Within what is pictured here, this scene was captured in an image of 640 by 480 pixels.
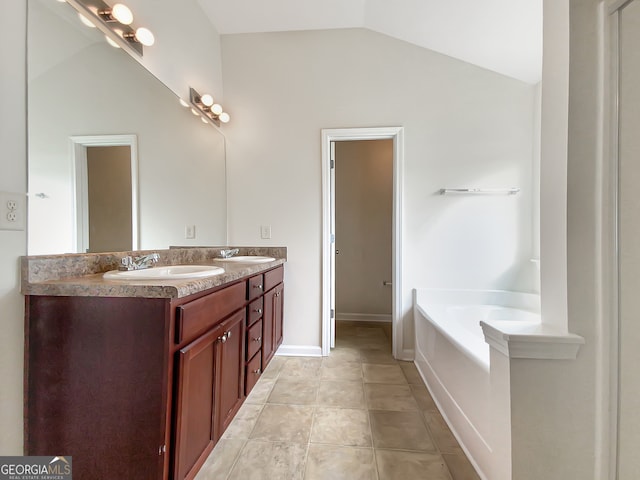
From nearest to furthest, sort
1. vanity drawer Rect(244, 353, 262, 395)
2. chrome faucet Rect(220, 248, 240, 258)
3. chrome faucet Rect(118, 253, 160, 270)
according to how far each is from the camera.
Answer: chrome faucet Rect(118, 253, 160, 270)
vanity drawer Rect(244, 353, 262, 395)
chrome faucet Rect(220, 248, 240, 258)

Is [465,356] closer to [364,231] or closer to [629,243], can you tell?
[629,243]

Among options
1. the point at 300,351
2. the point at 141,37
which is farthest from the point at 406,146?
the point at 300,351

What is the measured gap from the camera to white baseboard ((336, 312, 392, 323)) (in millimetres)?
3094

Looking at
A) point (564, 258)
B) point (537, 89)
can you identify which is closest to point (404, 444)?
point (564, 258)

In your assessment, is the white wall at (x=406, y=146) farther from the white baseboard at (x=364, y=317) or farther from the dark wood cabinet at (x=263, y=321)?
the white baseboard at (x=364, y=317)

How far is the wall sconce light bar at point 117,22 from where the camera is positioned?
1063 mm

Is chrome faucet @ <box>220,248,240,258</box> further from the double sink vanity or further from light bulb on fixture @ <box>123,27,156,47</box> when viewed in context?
light bulb on fixture @ <box>123,27,156,47</box>

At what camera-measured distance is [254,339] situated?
58.9 inches

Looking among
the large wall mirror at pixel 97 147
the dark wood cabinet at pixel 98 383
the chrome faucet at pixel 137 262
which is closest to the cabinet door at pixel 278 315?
the large wall mirror at pixel 97 147

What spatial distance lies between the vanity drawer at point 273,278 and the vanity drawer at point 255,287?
2.7 inches

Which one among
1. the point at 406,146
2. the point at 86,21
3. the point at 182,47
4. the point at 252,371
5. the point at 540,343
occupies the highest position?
the point at 182,47

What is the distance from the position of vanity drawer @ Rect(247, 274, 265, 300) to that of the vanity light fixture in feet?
4.50

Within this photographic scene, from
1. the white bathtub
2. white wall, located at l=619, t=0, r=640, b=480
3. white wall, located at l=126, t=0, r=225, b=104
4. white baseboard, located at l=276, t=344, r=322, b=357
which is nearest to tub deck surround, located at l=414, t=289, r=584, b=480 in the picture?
the white bathtub

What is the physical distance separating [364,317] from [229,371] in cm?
222
